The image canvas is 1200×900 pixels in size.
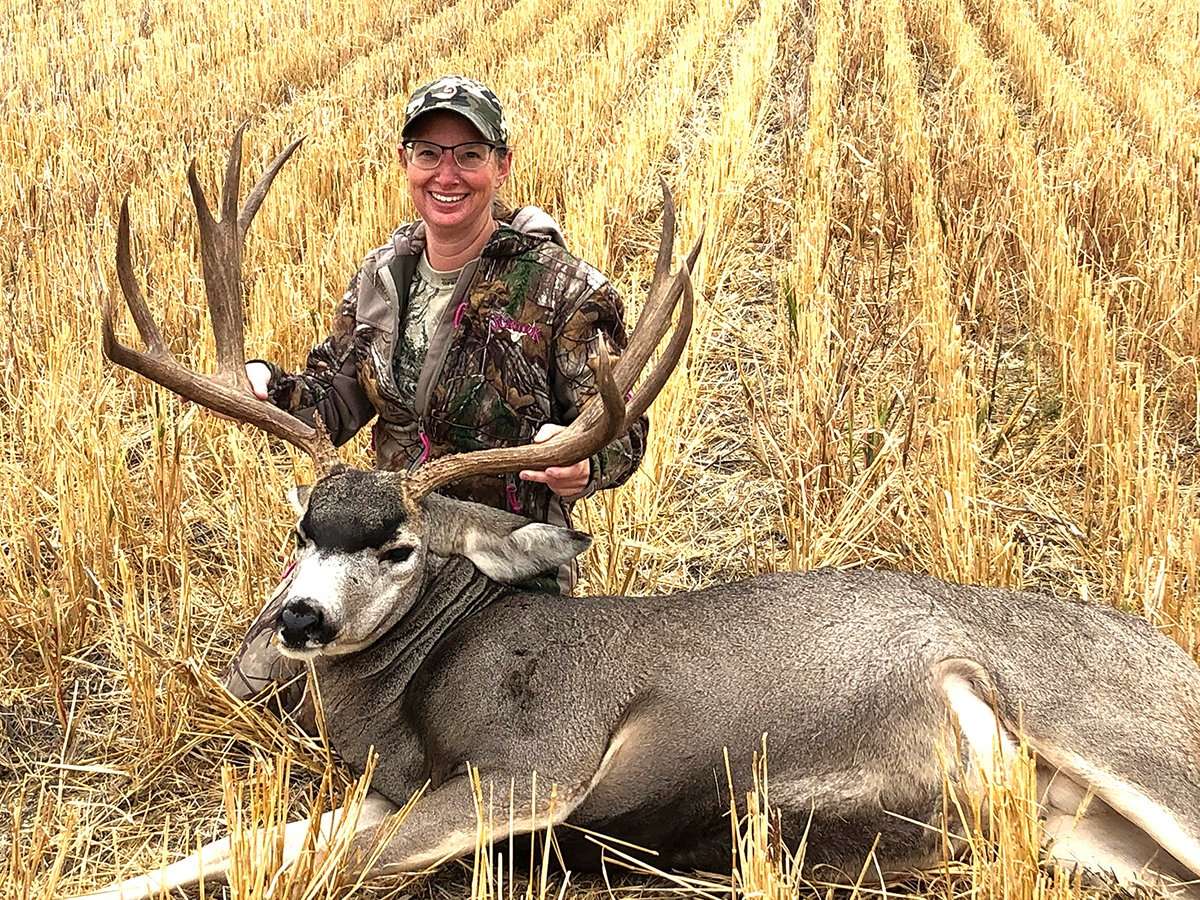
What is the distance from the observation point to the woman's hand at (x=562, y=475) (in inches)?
133

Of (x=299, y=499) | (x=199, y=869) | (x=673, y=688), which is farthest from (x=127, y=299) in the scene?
(x=673, y=688)

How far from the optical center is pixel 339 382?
13.2 feet

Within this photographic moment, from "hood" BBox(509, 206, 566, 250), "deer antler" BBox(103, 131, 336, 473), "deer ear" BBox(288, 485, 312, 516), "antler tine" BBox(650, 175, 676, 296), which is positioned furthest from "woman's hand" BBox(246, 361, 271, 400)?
"antler tine" BBox(650, 175, 676, 296)

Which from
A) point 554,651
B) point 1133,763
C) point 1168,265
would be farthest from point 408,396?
point 1168,265

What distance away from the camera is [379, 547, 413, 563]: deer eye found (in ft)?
10.3

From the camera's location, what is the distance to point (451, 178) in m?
3.81

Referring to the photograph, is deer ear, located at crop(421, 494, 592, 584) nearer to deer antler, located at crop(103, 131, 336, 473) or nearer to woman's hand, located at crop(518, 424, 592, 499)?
woman's hand, located at crop(518, 424, 592, 499)

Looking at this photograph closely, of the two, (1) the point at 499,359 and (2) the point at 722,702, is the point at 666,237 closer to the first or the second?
(1) the point at 499,359

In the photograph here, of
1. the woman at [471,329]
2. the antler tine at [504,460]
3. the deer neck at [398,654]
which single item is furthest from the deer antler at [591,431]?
the woman at [471,329]

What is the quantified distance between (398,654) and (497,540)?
39cm

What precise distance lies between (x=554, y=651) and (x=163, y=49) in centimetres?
1016

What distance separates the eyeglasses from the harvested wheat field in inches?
46.1

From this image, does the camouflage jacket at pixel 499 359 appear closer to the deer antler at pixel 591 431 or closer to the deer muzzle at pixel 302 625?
the deer antler at pixel 591 431

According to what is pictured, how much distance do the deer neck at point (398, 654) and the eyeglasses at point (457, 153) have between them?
4.19 ft
